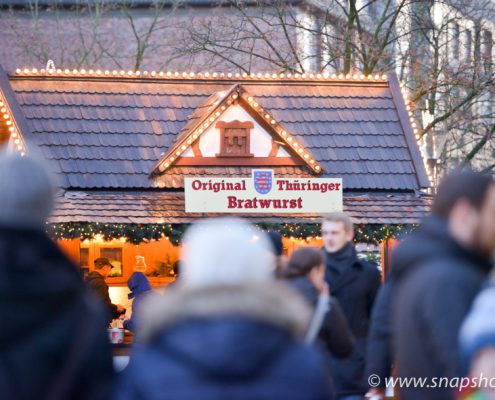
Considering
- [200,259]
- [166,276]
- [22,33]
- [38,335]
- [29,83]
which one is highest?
[22,33]

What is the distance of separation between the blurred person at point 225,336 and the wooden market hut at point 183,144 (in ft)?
43.9

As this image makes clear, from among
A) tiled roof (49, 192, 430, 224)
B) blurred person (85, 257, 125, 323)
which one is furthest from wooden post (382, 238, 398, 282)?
blurred person (85, 257, 125, 323)

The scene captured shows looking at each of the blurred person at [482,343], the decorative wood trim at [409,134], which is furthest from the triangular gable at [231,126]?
the blurred person at [482,343]

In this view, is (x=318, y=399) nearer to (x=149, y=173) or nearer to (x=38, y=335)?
(x=38, y=335)

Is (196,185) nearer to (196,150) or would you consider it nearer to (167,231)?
(167,231)

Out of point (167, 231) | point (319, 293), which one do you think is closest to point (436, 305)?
point (319, 293)

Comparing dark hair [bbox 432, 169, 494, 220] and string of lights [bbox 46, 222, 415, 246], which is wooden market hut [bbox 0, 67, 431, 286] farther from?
dark hair [bbox 432, 169, 494, 220]

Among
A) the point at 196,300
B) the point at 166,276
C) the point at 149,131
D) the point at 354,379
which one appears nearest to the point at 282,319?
the point at 196,300

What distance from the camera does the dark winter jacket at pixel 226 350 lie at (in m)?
3.30

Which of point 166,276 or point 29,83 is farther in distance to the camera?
point 29,83

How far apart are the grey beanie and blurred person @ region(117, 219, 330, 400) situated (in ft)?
1.68

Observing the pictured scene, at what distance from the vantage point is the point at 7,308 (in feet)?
11.7

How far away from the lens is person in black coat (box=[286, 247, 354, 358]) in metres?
6.68

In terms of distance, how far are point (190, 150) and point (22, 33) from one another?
19.1m
